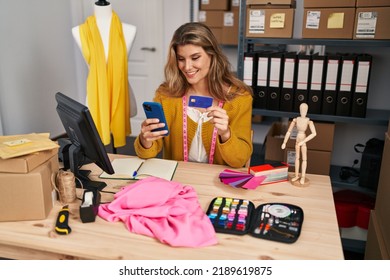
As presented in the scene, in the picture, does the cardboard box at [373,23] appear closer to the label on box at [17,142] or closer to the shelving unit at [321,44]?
the shelving unit at [321,44]

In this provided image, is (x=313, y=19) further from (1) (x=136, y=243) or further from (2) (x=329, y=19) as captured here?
(1) (x=136, y=243)

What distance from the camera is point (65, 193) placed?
1.21 m

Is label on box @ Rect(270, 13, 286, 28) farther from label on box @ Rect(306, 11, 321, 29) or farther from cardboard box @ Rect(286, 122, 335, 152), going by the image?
cardboard box @ Rect(286, 122, 335, 152)

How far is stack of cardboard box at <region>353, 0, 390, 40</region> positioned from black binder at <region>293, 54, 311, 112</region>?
1.01 feet

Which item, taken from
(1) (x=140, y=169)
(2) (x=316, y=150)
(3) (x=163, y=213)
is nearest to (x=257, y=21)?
(2) (x=316, y=150)

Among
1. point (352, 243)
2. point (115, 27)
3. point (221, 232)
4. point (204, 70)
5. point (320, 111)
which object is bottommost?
point (352, 243)

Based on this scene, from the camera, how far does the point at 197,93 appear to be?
1.81 metres

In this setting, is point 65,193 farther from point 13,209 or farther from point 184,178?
point 184,178

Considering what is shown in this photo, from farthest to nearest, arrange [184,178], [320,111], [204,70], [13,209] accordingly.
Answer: [320,111] → [204,70] → [184,178] → [13,209]

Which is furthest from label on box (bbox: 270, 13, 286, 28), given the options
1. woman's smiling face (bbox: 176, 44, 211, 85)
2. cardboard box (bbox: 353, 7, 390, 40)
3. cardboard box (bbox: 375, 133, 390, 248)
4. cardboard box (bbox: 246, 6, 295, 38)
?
cardboard box (bbox: 375, 133, 390, 248)

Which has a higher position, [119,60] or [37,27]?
[37,27]

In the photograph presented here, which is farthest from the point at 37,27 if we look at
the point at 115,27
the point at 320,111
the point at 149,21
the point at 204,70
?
the point at 320,111

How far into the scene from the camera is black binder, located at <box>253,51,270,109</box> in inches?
88.6

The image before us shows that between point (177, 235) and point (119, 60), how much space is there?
184cm
